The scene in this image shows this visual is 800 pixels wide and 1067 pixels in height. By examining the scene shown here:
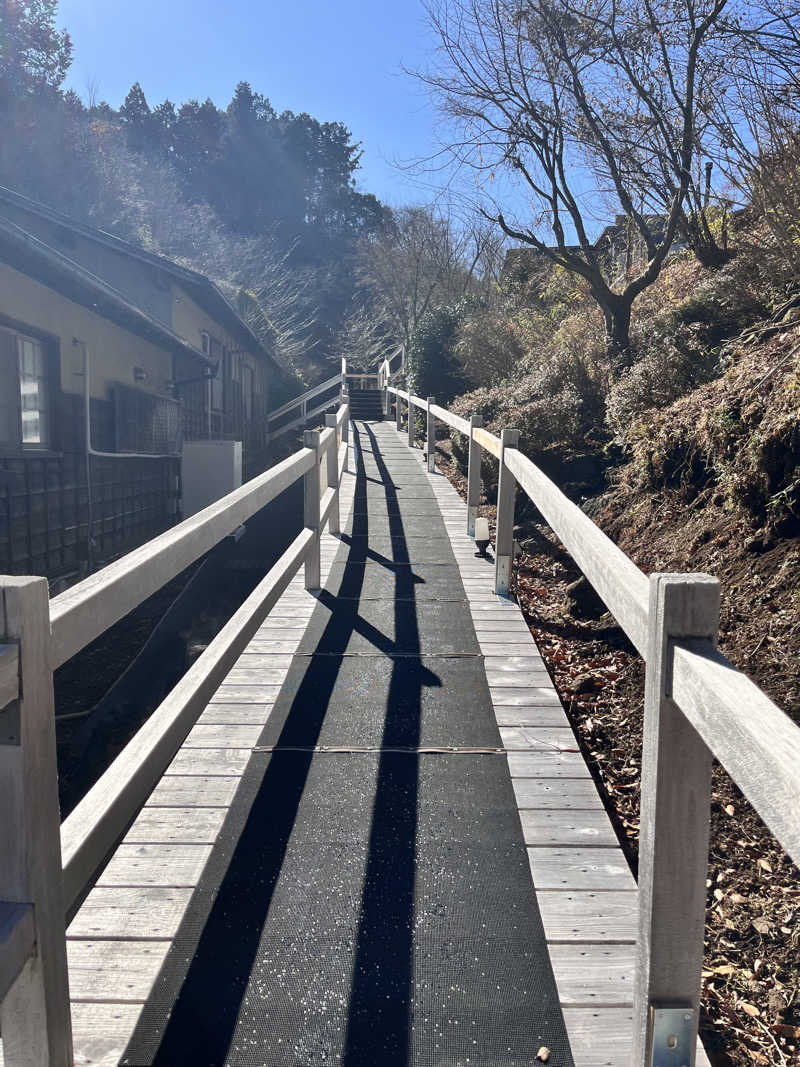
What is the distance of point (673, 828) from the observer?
1.53m

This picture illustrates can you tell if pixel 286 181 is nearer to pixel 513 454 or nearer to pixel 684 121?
pixel 684 121

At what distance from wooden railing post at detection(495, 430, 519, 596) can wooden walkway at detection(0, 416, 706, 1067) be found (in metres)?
1.51

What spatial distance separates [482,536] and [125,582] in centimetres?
543

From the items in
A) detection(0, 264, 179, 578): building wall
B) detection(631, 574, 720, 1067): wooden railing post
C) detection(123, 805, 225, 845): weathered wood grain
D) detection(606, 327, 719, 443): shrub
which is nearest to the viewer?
detection(631, 574, 720, 1067): wooden railing post

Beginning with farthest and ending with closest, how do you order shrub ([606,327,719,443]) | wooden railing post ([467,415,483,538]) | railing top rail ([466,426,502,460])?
wooden railing post ([467,415,483,538])
shrub ([606,327,719,443])
railing top rail ([466,426,502,460])

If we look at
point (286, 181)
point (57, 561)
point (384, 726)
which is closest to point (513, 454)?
point (384, 726)

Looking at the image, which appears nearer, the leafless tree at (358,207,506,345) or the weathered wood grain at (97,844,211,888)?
the weathered wood grain at (97,844,211,888)

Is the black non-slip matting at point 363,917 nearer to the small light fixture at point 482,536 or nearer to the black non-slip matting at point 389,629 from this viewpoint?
the black non-slip matting at point 389,629

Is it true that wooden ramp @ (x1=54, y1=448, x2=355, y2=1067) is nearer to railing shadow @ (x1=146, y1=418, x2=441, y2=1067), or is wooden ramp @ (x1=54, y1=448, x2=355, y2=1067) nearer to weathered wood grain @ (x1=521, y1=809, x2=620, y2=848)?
railing shadow @ (x1=146, y1=418, x2=441, y2=1067)

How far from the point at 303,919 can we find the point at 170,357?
14389 mm

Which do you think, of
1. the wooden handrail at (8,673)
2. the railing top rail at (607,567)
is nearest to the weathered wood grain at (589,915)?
the railing top rail at (607,567)

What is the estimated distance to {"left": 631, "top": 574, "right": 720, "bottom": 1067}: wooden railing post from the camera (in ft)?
5.03

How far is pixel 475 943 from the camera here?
2.30m

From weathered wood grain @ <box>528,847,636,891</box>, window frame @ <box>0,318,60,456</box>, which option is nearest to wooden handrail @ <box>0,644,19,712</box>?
weathered wood grain @ <box>528,847,636,891</box>
